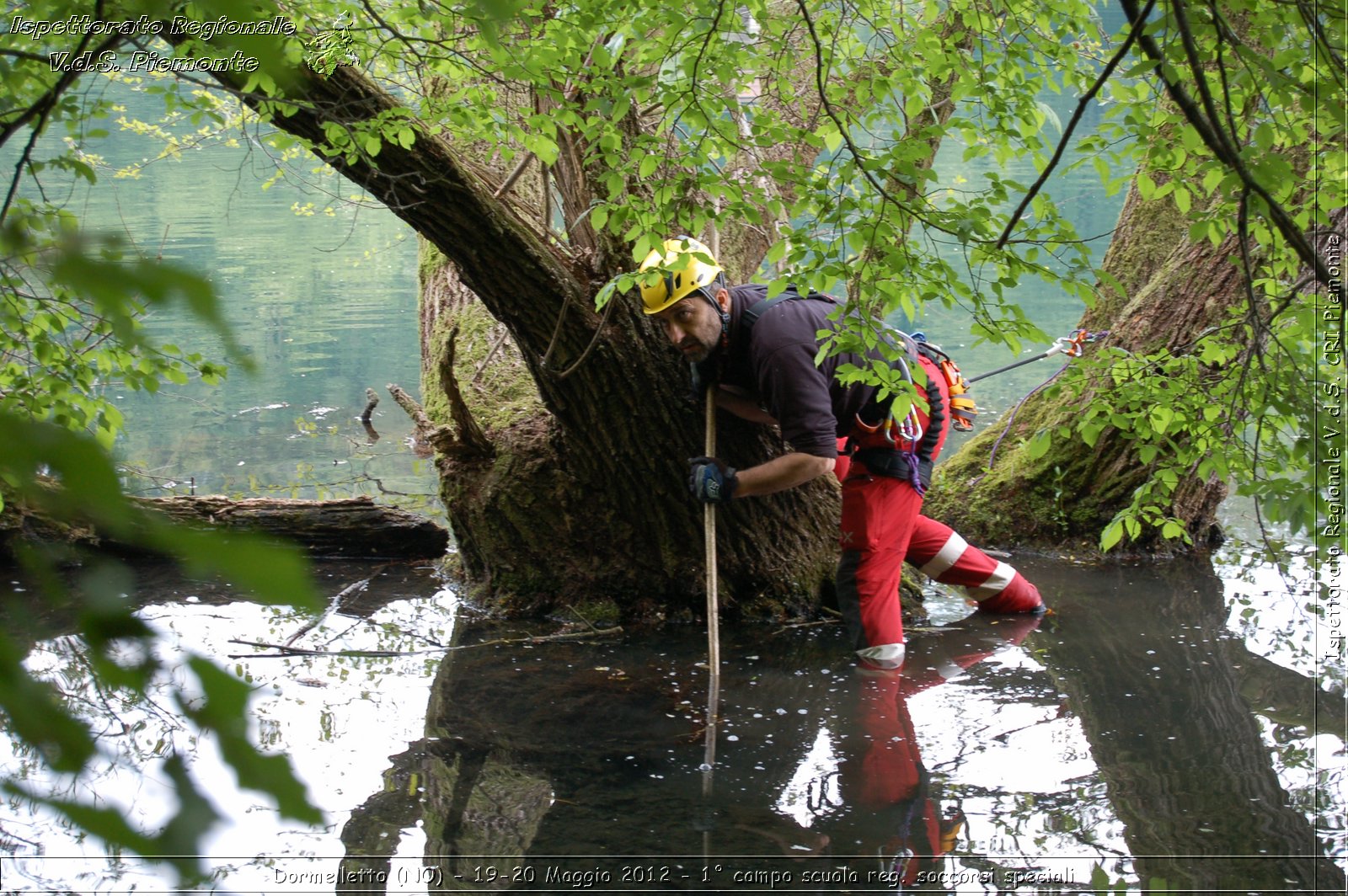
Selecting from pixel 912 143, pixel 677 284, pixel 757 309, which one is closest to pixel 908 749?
pixel 757 309

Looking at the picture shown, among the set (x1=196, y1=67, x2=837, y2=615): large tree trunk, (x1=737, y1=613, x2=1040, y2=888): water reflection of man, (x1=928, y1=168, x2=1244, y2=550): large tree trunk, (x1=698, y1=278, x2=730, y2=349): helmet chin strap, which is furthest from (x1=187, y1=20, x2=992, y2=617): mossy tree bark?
(x1=928, y1=168, x2=1244, y2=550): large tree trunk

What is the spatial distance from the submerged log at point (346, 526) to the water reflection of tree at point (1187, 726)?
3.73 m

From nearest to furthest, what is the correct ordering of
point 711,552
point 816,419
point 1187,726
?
point 1187,726
point 816,419
point 711,552

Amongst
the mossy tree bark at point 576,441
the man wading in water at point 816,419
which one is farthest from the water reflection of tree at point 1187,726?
the mossy tree bark at point 576,441

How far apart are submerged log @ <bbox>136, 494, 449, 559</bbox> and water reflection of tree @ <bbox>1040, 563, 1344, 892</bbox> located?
12.2 feet

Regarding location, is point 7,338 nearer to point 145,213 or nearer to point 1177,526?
point 1177,526

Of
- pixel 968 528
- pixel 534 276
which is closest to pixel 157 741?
pixel 534 276

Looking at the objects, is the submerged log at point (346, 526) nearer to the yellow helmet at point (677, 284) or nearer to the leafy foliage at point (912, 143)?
the leafy foliage at point (912, 143)

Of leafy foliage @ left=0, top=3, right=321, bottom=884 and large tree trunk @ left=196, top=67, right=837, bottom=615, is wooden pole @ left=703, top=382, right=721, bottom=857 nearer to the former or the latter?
large tree trunk @ left=196, top=67, right=837, bottom=615

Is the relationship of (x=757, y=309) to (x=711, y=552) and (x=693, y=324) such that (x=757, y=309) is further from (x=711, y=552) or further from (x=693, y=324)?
(x=711, y=552)

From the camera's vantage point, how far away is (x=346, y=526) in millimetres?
6578

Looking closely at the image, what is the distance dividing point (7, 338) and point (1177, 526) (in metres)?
4.15

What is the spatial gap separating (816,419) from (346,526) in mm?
3390

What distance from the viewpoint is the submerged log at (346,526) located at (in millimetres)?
6504
